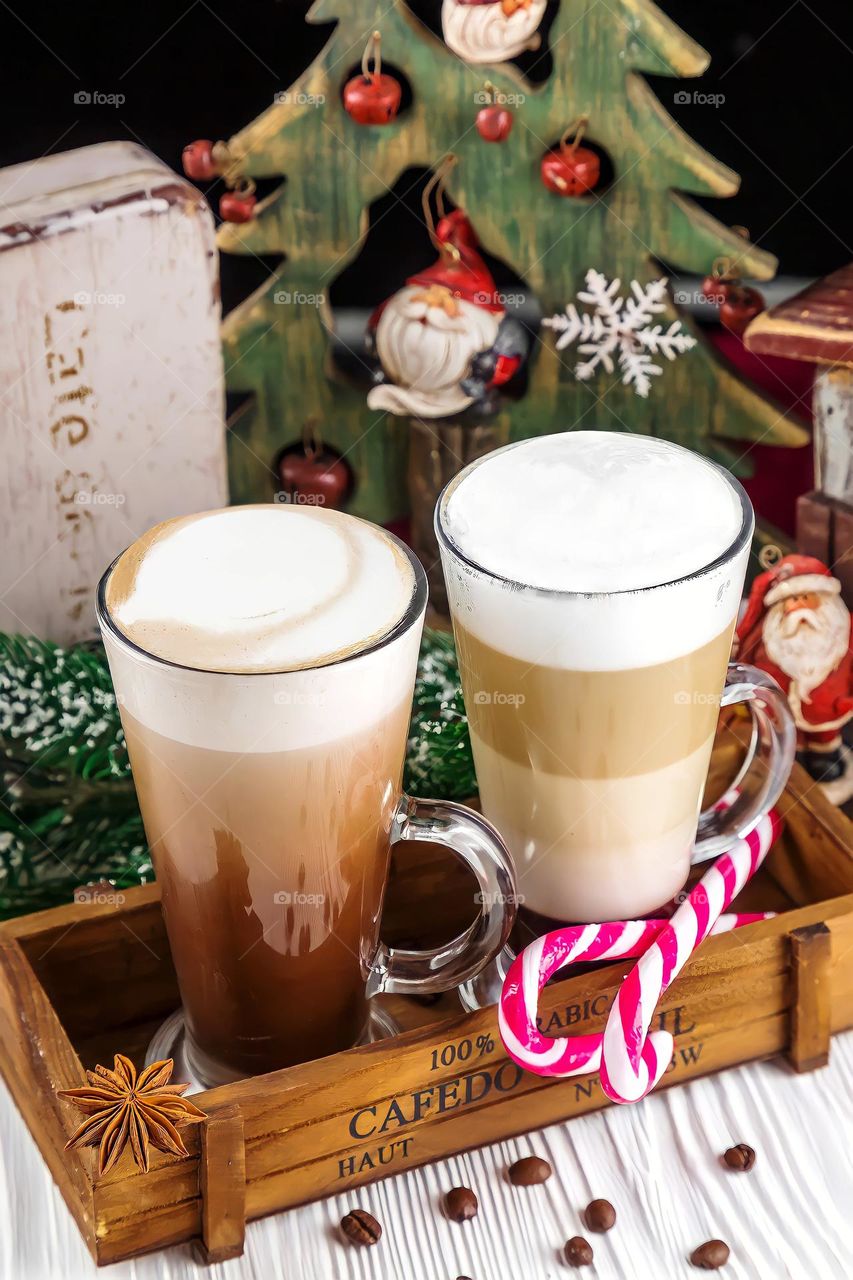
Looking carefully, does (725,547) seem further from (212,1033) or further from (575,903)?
(212,1033)

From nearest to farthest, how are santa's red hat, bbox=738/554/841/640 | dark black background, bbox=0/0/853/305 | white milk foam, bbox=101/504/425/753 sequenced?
white milk foam, bbox=101/504/425/753, dark black background, bbox=0/0/853/305, santa's red hat, bbox=738/554/841/640

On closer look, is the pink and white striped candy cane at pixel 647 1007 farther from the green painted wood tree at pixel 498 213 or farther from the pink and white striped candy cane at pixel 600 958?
the green painted wood tree at pixel 498 213

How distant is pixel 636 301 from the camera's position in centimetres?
124

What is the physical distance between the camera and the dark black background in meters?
1.07

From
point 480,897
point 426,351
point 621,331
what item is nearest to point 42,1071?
point 480,897

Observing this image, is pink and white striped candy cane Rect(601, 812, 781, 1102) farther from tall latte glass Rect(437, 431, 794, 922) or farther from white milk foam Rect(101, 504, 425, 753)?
white milk foam Rect(101, 504, 425, 753)

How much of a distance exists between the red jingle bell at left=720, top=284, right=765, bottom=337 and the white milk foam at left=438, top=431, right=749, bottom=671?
287 mm

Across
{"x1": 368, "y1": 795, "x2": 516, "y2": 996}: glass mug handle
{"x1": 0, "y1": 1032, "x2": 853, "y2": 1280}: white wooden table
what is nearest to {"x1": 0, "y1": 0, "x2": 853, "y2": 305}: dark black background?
{"x1": 368, "y1": 795, "x2": 516, "y2": 996}: glass mug handle

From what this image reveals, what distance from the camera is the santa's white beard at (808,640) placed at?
133 cm

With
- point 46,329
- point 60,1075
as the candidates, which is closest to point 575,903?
point 60,1075

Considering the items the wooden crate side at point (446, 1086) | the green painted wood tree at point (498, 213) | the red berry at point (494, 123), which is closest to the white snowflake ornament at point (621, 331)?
the green painted wood tree at point (498, 213)

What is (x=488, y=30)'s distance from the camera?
114 centimetres

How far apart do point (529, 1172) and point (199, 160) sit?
2.65 feet

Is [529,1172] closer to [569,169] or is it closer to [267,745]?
[267,745]
